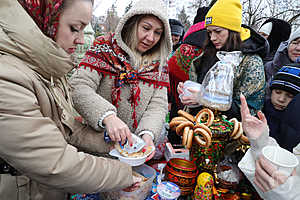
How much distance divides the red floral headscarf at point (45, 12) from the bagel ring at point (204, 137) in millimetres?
833

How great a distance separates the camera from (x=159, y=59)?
1.51m

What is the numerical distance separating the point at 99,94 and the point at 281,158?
113 cm

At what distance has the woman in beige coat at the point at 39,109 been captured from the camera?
0.60 meters

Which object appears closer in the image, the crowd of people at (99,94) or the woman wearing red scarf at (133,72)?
the crowd of people at (99,94)

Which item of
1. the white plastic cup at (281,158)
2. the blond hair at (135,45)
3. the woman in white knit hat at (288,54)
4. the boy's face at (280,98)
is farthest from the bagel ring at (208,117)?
the woman in white knit hat at (288,54)

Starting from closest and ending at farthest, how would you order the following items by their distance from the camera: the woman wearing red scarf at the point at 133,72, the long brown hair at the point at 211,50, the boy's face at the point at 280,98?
1. the woman wearing red scarf at the point at 133,72
2. the boy's face at the point at 280,98
3. the long brown hair at the point at 211,50

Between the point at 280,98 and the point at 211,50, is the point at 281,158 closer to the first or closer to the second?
the point at 280,98

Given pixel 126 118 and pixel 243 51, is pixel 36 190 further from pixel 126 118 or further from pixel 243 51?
pixel 243 51

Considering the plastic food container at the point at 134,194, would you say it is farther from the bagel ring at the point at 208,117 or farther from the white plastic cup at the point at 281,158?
the white plastic cup at the point at 281,158

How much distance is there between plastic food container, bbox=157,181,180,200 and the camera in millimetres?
944

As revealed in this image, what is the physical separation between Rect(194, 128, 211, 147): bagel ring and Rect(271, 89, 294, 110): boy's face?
1.04 meters

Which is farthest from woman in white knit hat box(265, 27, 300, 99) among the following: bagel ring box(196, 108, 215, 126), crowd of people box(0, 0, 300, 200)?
bagel ring box(196, 108, 215, 126)

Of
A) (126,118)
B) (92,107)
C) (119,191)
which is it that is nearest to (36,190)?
(119,191)

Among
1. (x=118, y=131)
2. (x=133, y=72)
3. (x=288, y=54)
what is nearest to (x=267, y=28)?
(x=288, y=54)
